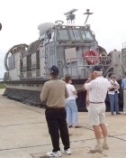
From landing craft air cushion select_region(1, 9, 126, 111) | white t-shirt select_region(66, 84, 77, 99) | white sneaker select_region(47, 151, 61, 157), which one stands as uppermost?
landing craft air cushion select_region(1, 9, 126, 111)

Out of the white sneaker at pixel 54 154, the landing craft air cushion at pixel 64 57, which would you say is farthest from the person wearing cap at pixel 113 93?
the white sneaker at pixel 54 154

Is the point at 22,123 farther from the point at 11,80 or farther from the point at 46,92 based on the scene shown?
the point at 11,80

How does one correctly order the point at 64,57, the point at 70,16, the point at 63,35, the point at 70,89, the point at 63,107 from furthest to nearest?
1. the point at 70,16
2. the point at 63,35
3. the point at 64,57
4. the point at 70,89
5. the point at 63,107

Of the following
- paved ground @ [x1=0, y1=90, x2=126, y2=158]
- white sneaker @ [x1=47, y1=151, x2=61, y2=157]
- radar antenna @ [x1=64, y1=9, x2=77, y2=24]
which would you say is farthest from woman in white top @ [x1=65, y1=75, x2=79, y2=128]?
radar antenna @ [x1=64, y1=9, x2=77, y2=24]

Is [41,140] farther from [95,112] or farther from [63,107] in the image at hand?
[95,112]

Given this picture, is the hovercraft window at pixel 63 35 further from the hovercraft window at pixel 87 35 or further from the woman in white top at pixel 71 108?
the woman in white top at pixel 71 108

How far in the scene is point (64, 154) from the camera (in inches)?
263

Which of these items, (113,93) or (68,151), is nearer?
(68,151)

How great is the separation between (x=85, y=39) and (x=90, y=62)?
2039 mm

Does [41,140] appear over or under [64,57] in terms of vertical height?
under

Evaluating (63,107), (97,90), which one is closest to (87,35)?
(97,90)

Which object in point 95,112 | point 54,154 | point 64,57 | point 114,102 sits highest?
point 64,57

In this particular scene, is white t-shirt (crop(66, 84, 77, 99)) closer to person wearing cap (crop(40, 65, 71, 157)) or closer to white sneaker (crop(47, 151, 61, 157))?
person wearing cap (crop(40, 65, 71, 157))

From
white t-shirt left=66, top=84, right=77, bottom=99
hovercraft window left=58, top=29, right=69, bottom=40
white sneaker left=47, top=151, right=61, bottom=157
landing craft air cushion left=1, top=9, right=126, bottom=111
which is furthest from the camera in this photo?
hovercraft window left=58, top=29, right=69, bottom=40
